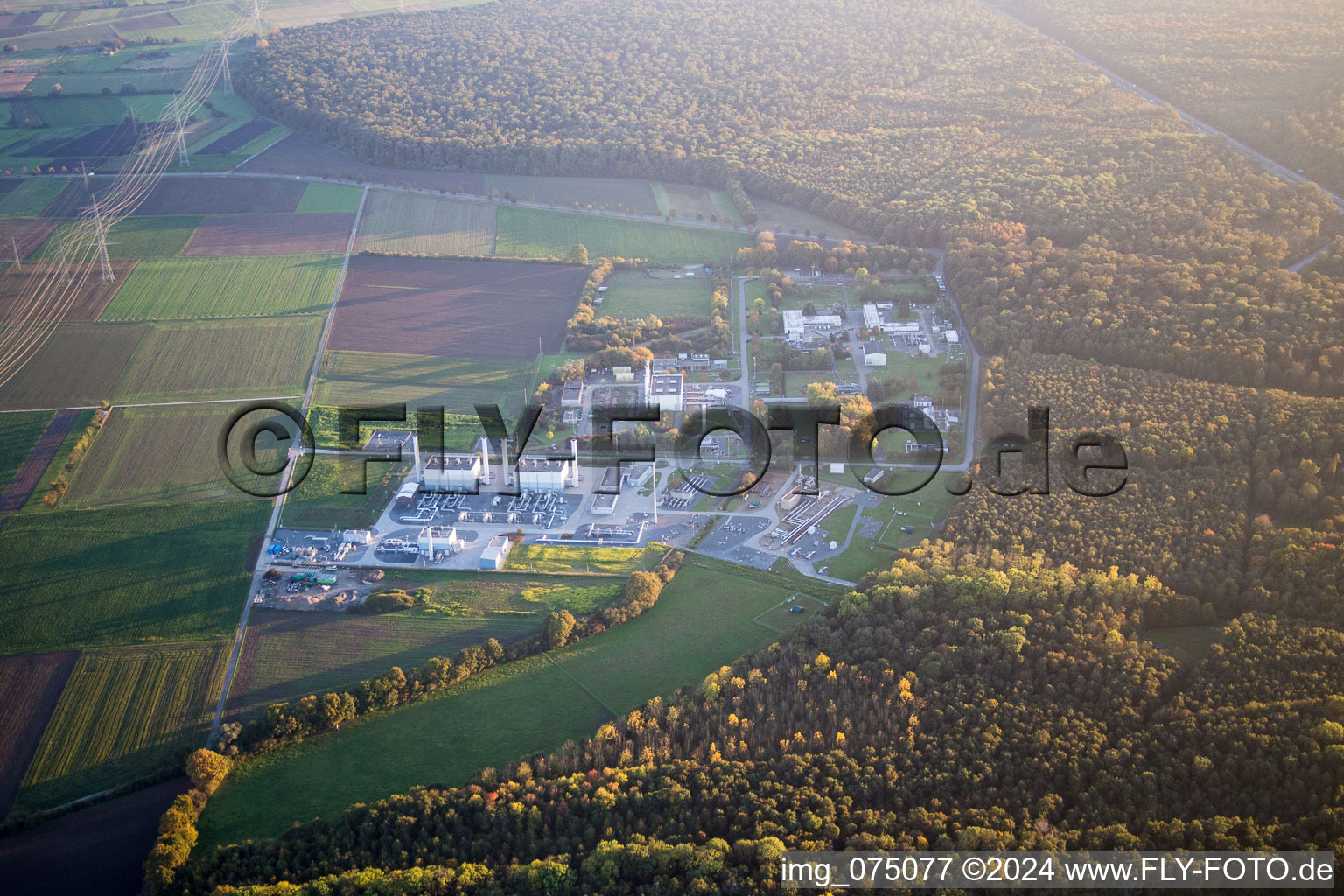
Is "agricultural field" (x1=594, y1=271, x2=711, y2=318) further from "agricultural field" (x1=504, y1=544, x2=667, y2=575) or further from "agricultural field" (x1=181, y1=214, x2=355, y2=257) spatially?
"agricultural field" (x1=504, y1=544, x2=667, y2=575)

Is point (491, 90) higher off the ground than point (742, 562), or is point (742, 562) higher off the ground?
point (491, 90)

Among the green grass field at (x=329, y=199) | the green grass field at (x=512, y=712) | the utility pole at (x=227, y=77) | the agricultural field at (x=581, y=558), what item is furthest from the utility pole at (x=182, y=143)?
the green grass field at (x=512, y=712)

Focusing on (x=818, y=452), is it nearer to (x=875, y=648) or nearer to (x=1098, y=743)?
(x=875, y=648)

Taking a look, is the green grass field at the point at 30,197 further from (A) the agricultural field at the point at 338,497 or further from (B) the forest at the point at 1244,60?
(B) the forest at the point at 1244,60

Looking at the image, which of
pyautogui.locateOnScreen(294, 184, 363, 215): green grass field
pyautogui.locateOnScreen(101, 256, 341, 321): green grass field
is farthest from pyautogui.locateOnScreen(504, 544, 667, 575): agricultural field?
pyautogui.locateOnScreen(294, 184, 363, 215): green grass field

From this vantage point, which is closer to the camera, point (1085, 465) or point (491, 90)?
point (1085, 465)

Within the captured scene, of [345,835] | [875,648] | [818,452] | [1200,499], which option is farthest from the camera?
[818,452]

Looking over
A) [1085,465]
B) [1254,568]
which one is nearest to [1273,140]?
[1085,465]
